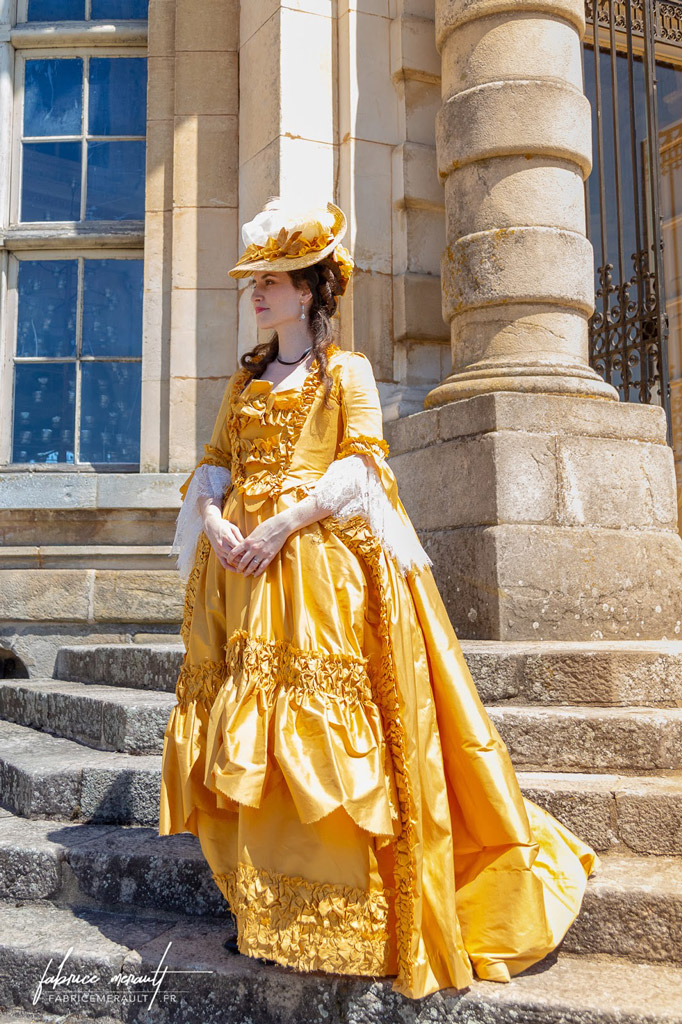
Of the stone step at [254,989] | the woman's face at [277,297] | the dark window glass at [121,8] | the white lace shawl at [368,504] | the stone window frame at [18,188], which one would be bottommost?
the stone step at [254,989]

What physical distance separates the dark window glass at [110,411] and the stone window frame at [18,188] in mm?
155

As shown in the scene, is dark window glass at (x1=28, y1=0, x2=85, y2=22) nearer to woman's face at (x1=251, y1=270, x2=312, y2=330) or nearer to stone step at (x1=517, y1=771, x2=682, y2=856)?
woman's face at (x1=251, y1=270, x2=312, y2=330)

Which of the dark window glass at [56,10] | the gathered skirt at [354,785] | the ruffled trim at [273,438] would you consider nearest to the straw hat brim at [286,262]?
the ruffled trim at [273,438]

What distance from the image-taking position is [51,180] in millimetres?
5770

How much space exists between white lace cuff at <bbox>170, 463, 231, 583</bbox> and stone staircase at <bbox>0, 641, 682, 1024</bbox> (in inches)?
31.1

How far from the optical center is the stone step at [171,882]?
7.16ft

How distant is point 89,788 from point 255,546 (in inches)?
48.7

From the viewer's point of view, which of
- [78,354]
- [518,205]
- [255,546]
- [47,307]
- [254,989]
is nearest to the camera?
[254,989]

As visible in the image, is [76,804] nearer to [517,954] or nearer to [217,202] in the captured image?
[517,954]

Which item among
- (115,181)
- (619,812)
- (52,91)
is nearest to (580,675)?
(619,812)

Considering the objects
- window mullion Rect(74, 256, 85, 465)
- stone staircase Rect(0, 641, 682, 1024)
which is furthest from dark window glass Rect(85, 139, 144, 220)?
stone staircase Rect(0, 641, 682, 1024)

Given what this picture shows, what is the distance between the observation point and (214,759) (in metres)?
2.04

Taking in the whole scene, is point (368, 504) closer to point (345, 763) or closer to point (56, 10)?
point (345, 763)

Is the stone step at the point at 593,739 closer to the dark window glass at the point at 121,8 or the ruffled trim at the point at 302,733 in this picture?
the ruffled trim at the point at 302,733
